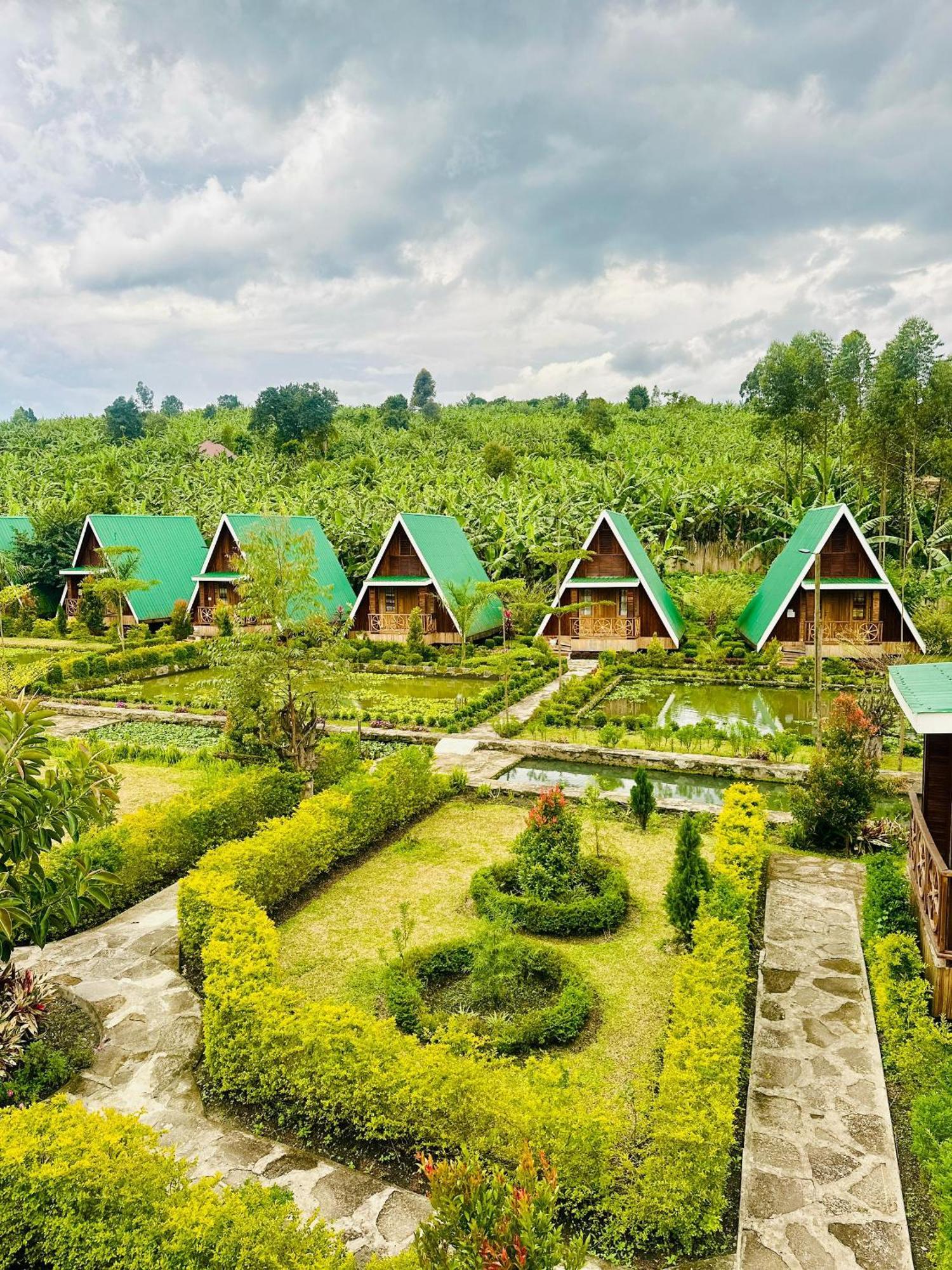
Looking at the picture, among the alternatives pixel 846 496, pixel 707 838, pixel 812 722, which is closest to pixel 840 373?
pixel 846 496

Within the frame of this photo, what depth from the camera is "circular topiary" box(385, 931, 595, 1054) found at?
6.84m

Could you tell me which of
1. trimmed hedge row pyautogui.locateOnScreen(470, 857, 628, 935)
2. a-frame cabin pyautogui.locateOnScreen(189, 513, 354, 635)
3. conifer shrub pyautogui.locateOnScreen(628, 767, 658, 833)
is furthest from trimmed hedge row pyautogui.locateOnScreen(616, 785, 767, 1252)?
a-frame cabin pyautogui.locateOnScreen(189, 513, 354, 635)

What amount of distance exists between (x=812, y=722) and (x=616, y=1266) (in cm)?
1535

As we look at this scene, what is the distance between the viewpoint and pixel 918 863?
323 inches

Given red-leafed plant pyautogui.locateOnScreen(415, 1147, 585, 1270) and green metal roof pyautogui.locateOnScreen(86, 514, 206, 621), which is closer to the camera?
red-leafed plant pyautogui.locateOnScreen(415, 1147, 585, 1270)

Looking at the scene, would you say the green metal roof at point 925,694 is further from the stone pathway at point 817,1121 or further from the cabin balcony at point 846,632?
A: the cabin balcony at point 846,632

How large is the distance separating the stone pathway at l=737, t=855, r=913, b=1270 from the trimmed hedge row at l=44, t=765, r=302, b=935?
6251mm

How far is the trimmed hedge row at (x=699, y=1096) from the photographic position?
4.82 meters

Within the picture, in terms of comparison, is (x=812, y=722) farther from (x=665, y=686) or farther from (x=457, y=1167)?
(x=457, y=1167)

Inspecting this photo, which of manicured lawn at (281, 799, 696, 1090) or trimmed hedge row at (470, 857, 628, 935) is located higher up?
trimmed hedge row at (470, 857, 628, 935)

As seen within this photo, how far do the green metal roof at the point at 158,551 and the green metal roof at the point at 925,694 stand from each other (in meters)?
29.5

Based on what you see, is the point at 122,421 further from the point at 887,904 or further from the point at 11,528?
the point at 887,904

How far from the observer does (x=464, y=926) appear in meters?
8.97

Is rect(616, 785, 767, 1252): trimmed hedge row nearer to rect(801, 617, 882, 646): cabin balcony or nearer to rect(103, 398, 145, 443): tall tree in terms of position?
rect(801, 617, 882, 646): cabin balcony
